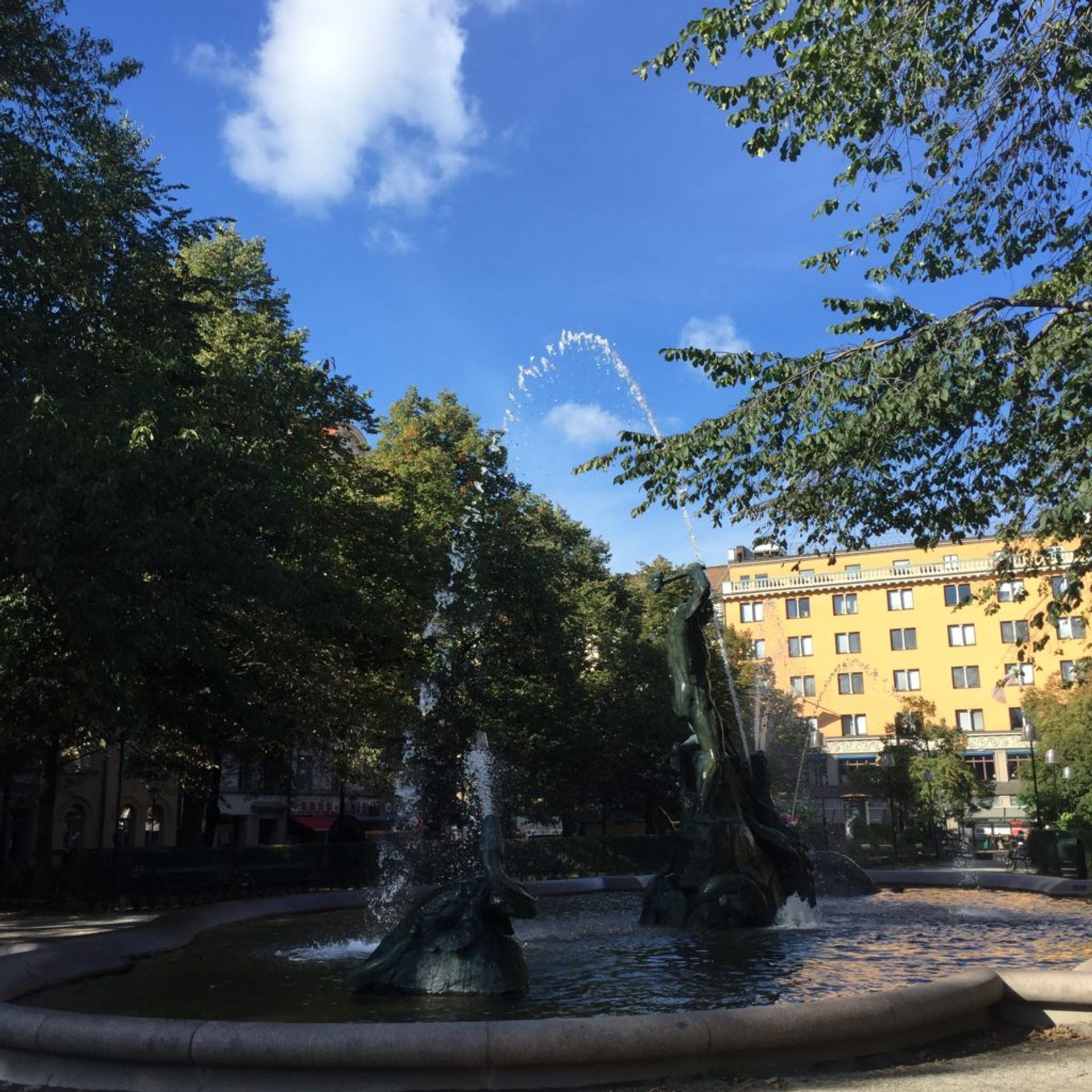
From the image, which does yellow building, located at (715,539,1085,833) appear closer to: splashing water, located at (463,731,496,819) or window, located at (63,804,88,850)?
splashing water, located at (463,731,496,819)

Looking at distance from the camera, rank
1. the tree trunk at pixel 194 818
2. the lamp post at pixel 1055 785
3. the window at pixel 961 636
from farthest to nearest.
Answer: the window at pixel 961 636
the lamp post at pixel 1055 785
the tree trunk at pixel 194 818

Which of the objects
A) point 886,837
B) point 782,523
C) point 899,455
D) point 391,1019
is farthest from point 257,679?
point 886,837

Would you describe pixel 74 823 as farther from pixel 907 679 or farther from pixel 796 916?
pixel 907 679

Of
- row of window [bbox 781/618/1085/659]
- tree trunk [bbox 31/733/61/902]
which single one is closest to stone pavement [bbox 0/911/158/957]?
tree trunk [bbox 31/733/61/902]

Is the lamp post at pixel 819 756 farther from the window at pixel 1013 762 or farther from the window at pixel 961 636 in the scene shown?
the window at pixel 1013 762

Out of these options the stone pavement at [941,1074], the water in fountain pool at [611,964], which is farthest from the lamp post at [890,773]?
the stone pavement at [941,1074]

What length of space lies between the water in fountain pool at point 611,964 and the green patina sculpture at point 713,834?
1.22 feet

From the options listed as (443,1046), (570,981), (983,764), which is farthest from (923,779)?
(443,1046)

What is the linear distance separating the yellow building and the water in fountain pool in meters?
58.8

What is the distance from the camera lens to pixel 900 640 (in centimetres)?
7700

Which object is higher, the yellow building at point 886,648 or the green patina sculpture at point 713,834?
the yellow building at point 886,648

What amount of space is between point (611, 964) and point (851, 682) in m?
70.4

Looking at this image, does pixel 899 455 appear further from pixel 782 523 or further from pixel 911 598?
pixel 911 598

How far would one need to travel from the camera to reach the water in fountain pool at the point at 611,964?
26.9 ft
